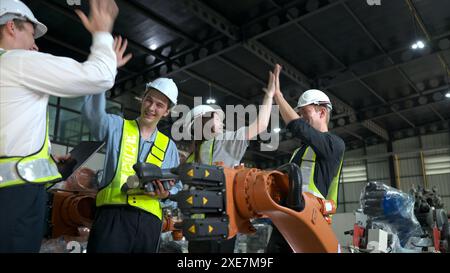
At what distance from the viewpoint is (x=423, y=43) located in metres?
9.61

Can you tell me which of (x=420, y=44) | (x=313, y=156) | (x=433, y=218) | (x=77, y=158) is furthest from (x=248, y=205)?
(x=420, y=44)

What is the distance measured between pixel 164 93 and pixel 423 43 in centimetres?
933

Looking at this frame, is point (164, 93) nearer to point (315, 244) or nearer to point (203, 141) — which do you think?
point (203, 141)

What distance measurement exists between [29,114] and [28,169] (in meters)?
0.25

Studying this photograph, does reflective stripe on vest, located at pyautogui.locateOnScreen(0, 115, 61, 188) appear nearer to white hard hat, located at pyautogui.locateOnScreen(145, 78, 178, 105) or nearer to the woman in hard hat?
white hard hat, located at pyautogui.locateOnScreen(145, 78, 178, 105)

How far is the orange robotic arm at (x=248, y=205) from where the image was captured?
4.69 feet

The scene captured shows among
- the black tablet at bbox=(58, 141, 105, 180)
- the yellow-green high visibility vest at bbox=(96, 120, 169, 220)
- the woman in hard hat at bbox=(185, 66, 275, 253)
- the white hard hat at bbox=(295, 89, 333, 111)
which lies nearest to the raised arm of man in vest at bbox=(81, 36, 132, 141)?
the yellow-green high visibility vest at bbox=(96, 120, 169, 220)

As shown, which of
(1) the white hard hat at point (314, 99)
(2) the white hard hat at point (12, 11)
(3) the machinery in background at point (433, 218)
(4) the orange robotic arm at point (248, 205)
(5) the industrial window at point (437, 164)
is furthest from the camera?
(5) the industrial window at point (437, 164)

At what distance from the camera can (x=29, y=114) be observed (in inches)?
66.3

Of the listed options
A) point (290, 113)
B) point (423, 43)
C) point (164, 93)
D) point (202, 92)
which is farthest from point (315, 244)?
point (202, 92)

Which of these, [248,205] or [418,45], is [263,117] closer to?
[248,205]

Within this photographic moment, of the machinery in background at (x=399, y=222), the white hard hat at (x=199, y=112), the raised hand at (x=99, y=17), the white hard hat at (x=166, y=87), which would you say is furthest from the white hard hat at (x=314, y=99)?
the machinery in background at (x=399, y=222)

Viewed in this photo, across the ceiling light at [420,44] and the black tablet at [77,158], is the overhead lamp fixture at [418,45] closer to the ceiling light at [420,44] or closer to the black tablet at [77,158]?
the ceiling light at [420,44]

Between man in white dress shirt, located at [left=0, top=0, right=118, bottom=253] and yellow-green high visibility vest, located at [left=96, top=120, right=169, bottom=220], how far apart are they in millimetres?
501
